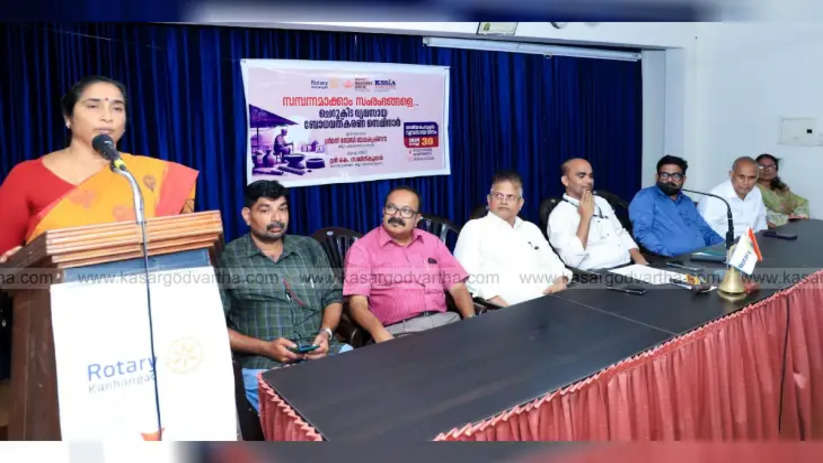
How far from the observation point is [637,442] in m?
0.16

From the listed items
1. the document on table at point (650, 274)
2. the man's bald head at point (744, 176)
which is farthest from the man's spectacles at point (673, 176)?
the document on table at point (650, 274)

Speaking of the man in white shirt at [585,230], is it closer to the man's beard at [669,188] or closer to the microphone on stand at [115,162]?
the man's beard at [669,188]

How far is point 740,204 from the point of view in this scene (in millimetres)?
4109

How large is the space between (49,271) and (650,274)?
2.29 m

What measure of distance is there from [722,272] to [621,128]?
3.08 metres

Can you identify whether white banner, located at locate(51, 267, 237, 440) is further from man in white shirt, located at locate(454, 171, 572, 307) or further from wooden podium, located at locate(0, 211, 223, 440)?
man in white shirt, located at locate(454, 171, 572, 307)

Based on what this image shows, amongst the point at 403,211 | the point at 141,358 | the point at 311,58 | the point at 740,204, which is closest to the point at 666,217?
the point at 740,204

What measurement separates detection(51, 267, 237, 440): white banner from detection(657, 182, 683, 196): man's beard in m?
3.24

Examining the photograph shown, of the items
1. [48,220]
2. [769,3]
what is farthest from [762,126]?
[769,3]

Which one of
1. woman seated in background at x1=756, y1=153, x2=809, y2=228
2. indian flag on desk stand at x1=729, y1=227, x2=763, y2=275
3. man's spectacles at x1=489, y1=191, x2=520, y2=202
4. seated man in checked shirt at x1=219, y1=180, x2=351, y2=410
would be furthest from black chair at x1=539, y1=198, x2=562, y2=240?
woman seated in background at x1=756, y1=153, x2=809, y2=228

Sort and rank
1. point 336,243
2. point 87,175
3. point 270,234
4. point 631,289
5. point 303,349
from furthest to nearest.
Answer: point 336,243 → point 270,234 → point 631,289 → point 303,349 → point 87,175

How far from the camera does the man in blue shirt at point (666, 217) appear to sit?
3715 millimetres

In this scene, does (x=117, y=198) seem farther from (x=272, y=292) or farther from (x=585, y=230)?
(x=585, y=230)

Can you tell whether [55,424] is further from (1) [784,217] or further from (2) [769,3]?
(1) [784,217]
